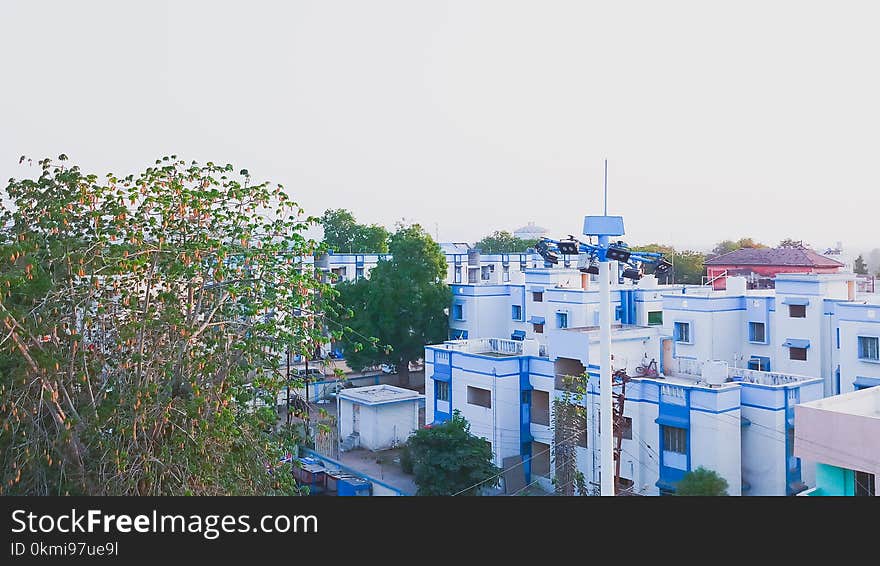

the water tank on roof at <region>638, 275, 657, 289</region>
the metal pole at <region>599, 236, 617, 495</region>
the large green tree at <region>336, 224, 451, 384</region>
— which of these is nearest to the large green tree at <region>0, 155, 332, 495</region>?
the metal pole at <region>599, 236, 617, 495</region>

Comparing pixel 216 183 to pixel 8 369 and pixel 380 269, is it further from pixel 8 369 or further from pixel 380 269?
pixel 380 269

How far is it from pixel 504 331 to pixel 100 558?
66.9ft

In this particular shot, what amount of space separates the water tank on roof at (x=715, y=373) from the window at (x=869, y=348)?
3687 mm

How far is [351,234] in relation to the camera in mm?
35125

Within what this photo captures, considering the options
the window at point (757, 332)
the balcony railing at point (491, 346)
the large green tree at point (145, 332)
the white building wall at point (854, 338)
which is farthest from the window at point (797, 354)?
the large green tree at point (145, 332)

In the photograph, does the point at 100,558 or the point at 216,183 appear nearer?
the point at 100,558

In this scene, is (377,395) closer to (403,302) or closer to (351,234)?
(403,302)

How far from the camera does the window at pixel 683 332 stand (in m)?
16.9

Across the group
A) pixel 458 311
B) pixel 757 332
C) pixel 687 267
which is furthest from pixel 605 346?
pixel 687 267

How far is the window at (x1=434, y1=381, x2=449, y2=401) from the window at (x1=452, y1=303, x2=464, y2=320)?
6.53 meters

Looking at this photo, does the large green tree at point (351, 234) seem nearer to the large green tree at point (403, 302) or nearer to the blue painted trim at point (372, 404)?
the large green tree at point (403, 302)

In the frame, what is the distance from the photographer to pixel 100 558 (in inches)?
68.4

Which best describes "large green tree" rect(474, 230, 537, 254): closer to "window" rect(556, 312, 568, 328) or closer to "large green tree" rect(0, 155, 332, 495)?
"window" rect(556, 312, 568, 328)

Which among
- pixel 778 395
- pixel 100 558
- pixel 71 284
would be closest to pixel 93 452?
pixel 71 284
